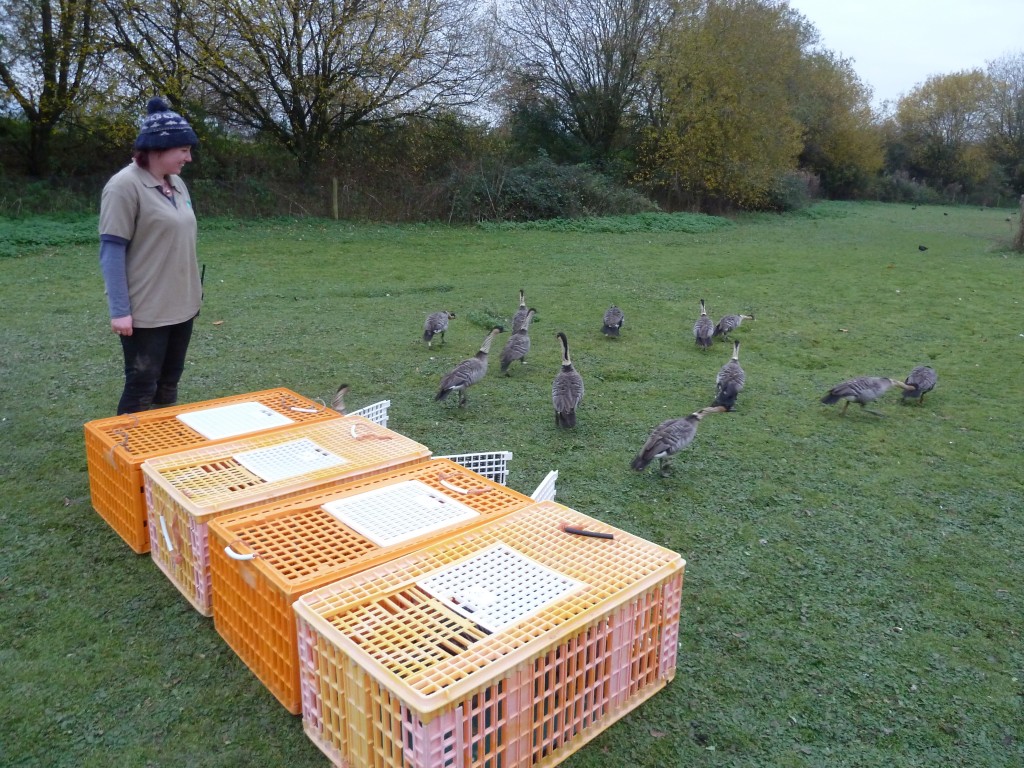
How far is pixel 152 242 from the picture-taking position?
13.9ft

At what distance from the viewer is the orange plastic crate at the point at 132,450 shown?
3.61 m

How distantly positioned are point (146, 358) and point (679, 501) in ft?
11.0

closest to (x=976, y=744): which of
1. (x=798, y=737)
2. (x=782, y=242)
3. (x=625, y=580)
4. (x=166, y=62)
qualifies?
(x=798, y=737)

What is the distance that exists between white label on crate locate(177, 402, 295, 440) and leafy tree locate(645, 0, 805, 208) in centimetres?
2520

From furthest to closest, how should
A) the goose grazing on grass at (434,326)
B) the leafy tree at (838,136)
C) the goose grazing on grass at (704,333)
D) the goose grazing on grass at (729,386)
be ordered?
the leafy tree at (838,136)
the goose grazing on grass at (704,333)
the goose grazing on grass at (434,326)
the goose grazing on grass at (729,386)

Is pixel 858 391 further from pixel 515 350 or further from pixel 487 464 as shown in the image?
pixel 487 464

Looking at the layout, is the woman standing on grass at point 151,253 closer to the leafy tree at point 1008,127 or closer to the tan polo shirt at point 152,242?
the tan polo shirt at point 152,242

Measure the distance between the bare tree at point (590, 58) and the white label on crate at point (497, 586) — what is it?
86.8 feet

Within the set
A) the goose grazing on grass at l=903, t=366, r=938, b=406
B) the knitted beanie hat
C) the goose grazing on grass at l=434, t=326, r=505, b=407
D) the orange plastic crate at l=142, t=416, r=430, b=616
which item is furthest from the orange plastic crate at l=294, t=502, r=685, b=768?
the goose grazing on grass at l=903, t=366, r=938, b=406

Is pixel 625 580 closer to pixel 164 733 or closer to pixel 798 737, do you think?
pixel 798 737

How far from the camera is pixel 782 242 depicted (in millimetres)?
20641

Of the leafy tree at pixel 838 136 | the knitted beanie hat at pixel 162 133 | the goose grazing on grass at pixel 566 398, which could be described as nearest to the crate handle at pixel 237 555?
the knitted beanie hat at pixel 162 133

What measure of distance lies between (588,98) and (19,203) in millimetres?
18987

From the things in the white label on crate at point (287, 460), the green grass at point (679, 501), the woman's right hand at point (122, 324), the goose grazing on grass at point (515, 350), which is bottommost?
the green grass at point (679, 501)
